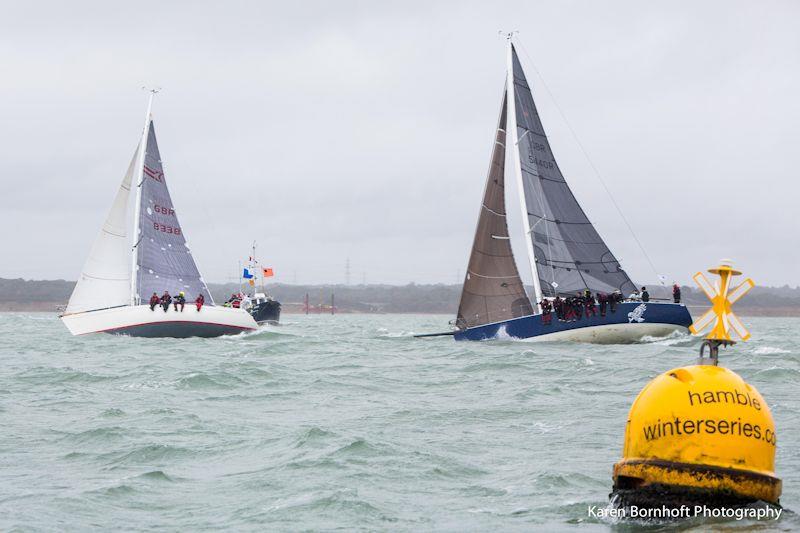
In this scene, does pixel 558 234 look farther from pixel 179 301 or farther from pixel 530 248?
pixel 179 301

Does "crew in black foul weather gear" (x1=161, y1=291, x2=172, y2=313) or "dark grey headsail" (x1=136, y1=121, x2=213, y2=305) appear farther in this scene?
"dark grey headsail" (x1=136, y1=121, x2=213, y2=305)

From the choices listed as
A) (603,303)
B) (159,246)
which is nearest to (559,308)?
(603,303)

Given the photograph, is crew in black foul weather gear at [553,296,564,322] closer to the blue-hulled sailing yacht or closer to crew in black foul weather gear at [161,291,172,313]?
the blue-hulled sailing yacht

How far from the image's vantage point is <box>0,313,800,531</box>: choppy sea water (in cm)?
1155

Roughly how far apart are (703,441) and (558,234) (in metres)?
33.8

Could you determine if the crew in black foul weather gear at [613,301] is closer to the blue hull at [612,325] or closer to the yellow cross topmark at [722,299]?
the blue hull at [612,325]

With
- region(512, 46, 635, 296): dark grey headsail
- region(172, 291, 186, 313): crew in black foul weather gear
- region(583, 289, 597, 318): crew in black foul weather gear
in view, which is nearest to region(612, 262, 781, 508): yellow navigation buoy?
region(583, 289, 597, 318): crew in black foul weather gear

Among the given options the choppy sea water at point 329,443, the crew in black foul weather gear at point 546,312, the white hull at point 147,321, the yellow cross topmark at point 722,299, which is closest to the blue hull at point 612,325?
the crew in black foul weather gear at point 546,312

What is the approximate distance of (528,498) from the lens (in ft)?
40.3

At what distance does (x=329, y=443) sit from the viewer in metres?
15.6

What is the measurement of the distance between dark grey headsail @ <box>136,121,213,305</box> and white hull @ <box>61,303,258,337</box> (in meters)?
2.23

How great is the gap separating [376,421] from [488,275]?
25.3m

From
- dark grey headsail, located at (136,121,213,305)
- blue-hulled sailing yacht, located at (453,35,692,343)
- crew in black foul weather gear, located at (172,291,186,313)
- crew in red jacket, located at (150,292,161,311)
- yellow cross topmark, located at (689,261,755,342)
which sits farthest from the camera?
dark grey headsail, located at (136,121,213,305)

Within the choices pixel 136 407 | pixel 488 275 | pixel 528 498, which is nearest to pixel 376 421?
pixel 136 407
